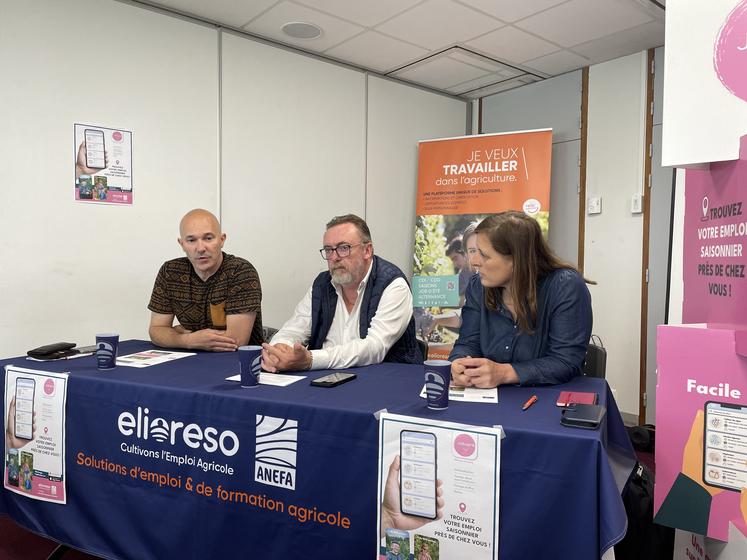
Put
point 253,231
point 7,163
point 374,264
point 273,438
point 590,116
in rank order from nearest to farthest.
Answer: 1. point 273,438
2. point 374,264
3. point 7,163
4. point 253,231
5. point 590,116

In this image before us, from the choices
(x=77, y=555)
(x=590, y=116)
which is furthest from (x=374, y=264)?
(x=590, y=116)

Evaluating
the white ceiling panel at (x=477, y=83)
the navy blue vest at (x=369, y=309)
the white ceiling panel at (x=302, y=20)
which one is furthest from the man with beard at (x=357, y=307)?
the white ceiling panel at (x=477, y=83)

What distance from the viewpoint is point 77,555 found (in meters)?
2.02

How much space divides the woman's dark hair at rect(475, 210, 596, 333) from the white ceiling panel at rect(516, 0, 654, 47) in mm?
2095

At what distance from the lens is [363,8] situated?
320cm

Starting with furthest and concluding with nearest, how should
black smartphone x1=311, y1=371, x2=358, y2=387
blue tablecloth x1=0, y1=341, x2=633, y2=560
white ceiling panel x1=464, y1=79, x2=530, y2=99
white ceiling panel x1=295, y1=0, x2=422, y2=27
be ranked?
1. white ceiling panel x1=464, y1=79, x2=530, y2=99
2. white ceiling panel x1=295, y1=0, x2=422, y2=27
3. black smartphone x1=311, y1=371, x2=358, y2=387
4. blue tablecloth x1=0, y1=341, x2=633, y2=560

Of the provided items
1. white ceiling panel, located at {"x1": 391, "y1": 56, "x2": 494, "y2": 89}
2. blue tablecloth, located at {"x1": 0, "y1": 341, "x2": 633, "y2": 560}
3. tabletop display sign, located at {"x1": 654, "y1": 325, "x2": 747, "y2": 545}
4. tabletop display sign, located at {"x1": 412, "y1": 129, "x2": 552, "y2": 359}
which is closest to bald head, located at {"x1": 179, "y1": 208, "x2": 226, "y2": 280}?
blue tablecloth, located at {"x1": 0, "y1": 341, "x2": 633, "y2": 560}

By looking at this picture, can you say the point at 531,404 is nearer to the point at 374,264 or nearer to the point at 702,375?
the point at 702,375

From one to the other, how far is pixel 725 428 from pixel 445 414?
23.9 inches

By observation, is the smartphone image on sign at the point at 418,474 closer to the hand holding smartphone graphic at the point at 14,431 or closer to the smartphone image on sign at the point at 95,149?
the hand holding smartphone graphic at the point at 14,431

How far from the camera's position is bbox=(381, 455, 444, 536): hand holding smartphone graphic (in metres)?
1.24

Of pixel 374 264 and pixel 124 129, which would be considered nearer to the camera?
pixel 374 264

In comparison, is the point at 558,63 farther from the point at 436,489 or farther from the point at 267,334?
the point at 436,489

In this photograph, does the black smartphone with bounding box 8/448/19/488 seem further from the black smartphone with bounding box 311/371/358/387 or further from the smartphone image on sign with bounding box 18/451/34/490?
→ the black smartphone with bounding box 311/371/358/387
